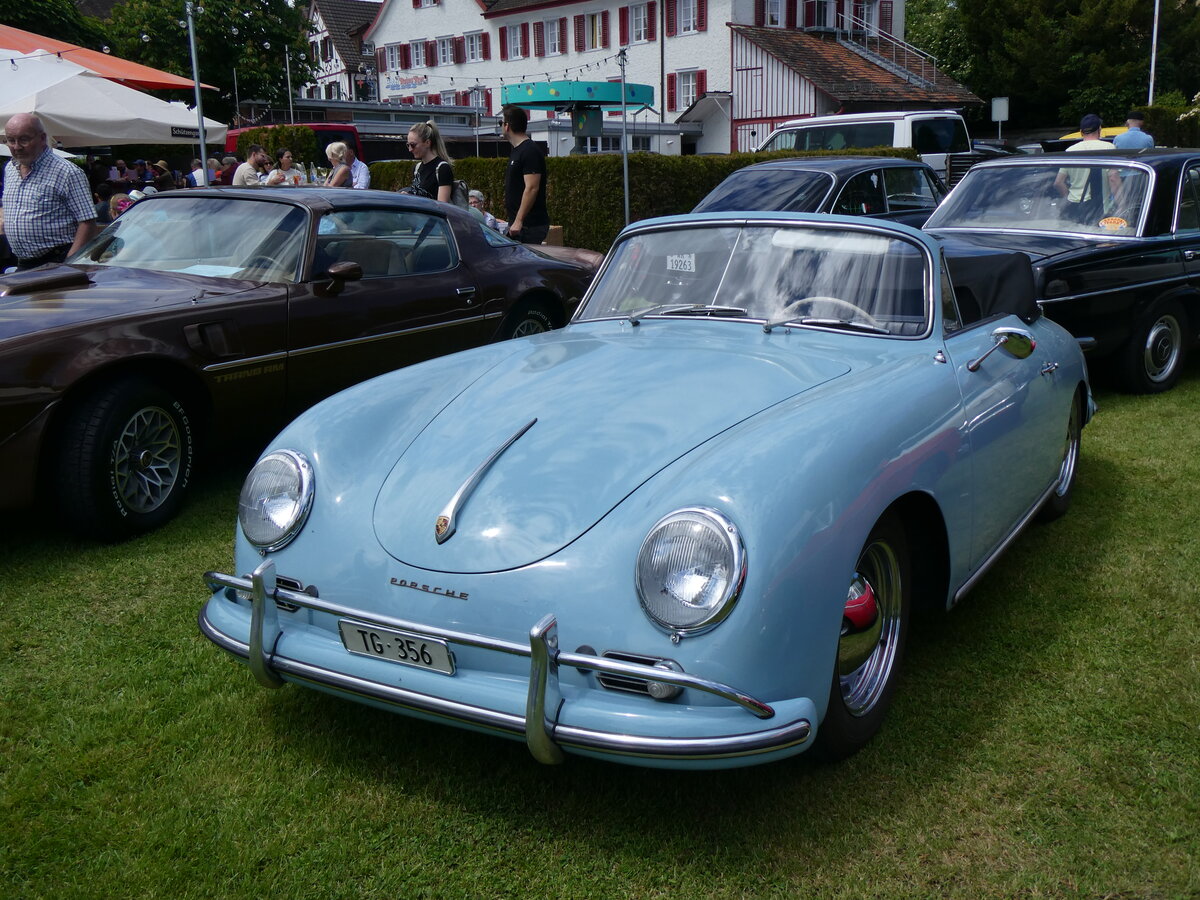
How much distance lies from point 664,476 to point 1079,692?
1578mm

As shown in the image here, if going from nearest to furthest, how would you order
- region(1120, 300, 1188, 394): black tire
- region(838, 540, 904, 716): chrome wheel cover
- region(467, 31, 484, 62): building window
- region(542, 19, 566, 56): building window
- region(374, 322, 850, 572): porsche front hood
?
1. region(374, 322, 850, 572): porsche front hood
2. region(838, 540, 904, 716): chrome wheel cover
3. region(1120, 300, 1188, 394): black tire
4. region(542, 19, 566, 56): building window
5. region(467, 31, 484, 62): building window

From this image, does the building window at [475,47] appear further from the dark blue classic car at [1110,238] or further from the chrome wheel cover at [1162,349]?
the chrome wheel cover at [1162,349]

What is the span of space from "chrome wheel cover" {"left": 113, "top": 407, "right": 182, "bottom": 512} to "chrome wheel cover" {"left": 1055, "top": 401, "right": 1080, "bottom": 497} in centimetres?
395

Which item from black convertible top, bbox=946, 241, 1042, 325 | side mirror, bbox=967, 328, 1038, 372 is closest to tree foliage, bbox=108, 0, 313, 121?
black convertible top, bbox=946, 241, 1042, 325

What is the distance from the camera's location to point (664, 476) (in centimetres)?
272

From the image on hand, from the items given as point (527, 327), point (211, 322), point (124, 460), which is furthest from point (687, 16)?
point (124, 460)

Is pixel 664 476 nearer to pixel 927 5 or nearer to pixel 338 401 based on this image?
pixel 338 401

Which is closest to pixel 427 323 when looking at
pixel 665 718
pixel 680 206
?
pixel 665 718

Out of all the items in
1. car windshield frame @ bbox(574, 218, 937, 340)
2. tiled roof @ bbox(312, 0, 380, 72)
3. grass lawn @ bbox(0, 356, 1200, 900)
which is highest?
tiled roof @ bbox(312, 0, 380, 72)

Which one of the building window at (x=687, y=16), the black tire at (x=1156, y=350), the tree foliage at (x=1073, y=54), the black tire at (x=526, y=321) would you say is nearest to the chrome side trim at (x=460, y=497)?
the black tire at (x=526, y=321)

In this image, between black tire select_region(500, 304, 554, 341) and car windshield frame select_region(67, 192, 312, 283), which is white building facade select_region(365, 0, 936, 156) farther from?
car windshield frame select_region(67, 192, 312, 283)

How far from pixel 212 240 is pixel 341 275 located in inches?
31.7

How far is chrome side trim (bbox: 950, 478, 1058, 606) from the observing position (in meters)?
3.43

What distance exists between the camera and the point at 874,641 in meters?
3.02
